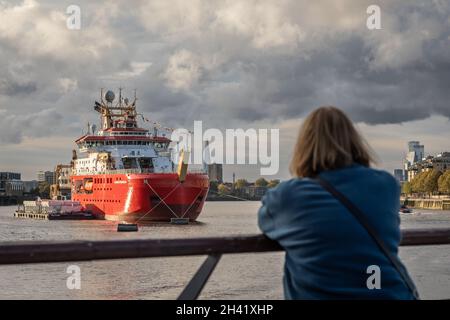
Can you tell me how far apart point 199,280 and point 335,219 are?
0.82 m

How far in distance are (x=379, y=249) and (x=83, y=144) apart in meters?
62.5

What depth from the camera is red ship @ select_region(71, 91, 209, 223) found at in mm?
49344

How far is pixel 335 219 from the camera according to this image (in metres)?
2.87

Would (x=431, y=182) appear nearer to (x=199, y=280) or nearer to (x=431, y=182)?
(x=431, y=182)

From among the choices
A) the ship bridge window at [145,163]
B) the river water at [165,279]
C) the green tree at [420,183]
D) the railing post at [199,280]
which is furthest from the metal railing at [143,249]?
the green tree at [420,183]

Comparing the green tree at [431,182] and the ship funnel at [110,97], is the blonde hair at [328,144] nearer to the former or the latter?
the ship funnel at [110,97]

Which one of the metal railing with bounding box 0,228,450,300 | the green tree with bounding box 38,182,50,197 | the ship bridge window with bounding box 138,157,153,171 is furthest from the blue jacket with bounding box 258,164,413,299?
the green tree with bounding box 38,182,50,197

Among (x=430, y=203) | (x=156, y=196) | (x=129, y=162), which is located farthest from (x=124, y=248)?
(x=430, y=203)

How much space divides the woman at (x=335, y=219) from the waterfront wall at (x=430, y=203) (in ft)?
385

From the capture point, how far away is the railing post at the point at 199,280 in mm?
3316

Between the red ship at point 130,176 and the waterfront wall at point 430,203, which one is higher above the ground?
the red ship at point 130,176

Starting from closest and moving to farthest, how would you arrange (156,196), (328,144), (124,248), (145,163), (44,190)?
1. (328,144)
2. (124,248)
3. (156,196)
4. (145,163)
5. (44,190)

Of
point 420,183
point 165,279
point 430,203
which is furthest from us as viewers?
point 420,183
